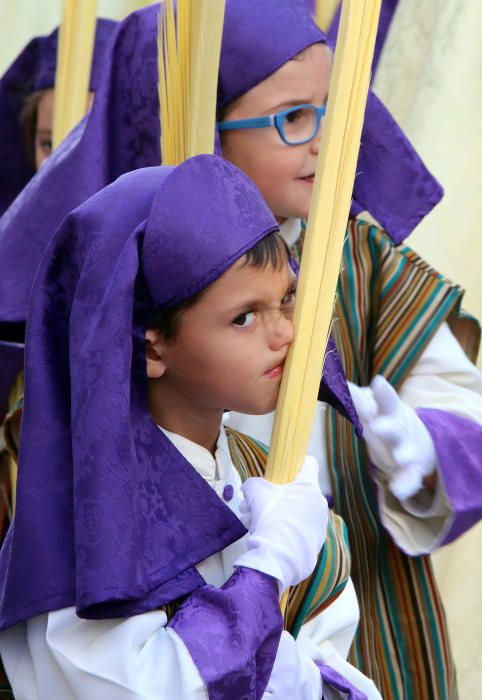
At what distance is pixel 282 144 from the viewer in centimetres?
218

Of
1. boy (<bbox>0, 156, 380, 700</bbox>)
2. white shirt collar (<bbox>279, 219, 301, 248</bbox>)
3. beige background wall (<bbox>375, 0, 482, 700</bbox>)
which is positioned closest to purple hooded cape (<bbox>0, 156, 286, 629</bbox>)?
boy (<bbox>0, 156, 380, 700</bbox>)

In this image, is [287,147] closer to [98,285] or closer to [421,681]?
[98,285]

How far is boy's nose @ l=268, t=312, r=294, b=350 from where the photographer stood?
1604mm

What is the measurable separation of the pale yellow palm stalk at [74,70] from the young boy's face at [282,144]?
62 centimetres

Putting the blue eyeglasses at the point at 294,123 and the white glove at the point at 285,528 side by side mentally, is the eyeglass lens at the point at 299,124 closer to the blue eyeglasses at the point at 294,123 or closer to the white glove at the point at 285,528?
the blue eyeglasses at the point at 294,123

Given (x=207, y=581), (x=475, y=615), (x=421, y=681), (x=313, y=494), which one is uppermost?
(x=313, y=494)

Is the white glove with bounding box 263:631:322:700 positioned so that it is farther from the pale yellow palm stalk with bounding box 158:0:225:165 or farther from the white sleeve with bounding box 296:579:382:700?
the pale yellow palm stalk with bounding box 158:0:225:165

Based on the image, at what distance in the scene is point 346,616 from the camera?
1847 mm

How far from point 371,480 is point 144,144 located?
687 mm

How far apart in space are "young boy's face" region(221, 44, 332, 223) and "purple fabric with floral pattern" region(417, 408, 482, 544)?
17.1 inches

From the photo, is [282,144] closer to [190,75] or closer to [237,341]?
[190,75]

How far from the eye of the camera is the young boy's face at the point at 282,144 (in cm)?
218

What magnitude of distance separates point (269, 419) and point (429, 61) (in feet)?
4.40

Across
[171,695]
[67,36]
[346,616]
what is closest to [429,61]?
[67,36]
